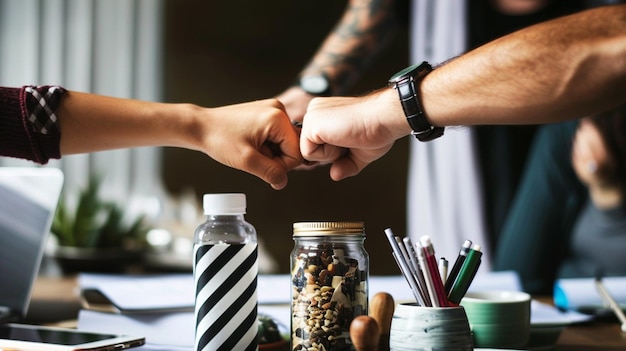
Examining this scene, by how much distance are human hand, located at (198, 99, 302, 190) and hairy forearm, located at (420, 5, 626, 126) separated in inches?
10.4

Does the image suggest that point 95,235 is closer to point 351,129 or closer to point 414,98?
point 351,129

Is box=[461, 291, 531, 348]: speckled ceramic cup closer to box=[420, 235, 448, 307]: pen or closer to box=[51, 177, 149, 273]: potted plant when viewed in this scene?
box=[420, 235, 448, 307]: pen

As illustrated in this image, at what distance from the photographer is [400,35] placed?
91.7 inches

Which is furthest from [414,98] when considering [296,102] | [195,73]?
[195,73]

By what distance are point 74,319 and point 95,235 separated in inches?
44.3

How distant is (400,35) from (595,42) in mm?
1755

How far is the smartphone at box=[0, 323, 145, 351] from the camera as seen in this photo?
0.63m

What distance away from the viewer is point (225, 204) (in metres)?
0.65

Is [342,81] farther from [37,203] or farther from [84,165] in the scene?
[37,203]

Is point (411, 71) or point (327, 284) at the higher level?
point (411, 71)

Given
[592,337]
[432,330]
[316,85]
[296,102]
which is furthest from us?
[316,85]

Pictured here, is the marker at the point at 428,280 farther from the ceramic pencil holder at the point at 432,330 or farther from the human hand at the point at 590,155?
the human hand at the point at 590,155

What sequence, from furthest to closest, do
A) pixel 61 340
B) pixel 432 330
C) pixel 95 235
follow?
pixel 95 235 < pixel 61 340 < pixel 432 330

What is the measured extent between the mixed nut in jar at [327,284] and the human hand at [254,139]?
28cm
